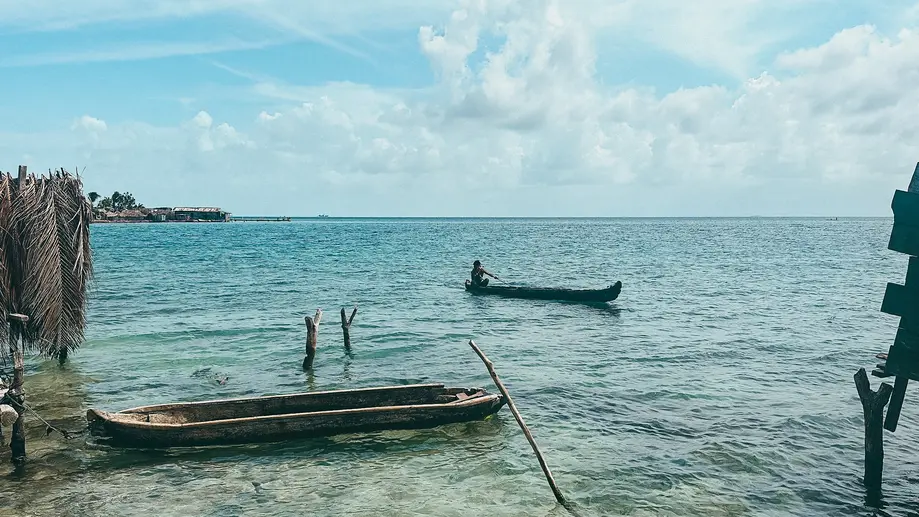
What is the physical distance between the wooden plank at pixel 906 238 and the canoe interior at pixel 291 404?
30.8 feet

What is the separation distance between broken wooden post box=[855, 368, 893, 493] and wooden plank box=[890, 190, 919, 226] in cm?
280

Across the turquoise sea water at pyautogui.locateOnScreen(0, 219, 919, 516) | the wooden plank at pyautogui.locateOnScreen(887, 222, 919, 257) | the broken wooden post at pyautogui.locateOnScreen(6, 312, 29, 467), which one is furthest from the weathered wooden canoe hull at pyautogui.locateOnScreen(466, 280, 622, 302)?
the broken wooden post at pyautogui.locateOnScreen(6, 312, 29, 467)

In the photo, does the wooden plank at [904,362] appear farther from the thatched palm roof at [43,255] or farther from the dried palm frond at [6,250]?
the dried palm frond at [6,250]

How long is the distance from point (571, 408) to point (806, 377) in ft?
29.1

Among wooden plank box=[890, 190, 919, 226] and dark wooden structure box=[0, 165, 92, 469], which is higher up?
wooden plank box=[890, 190, 919, 226]

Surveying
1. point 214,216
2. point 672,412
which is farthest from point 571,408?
point 214,216

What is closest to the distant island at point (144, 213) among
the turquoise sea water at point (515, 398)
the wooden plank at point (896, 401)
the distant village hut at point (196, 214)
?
the distant village hut at point (196, 214)

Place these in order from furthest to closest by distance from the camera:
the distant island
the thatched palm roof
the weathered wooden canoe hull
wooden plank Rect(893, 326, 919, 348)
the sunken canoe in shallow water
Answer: the distant island < the weathered wooden canoe hull < the thatched palm roof < the sunken canoe in shallow water < wooden plank Rect(893, 326, 919, 348)

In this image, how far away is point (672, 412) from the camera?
55.3ft

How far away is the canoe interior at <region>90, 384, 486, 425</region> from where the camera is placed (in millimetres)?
14384

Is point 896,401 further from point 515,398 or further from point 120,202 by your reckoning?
point 120,202

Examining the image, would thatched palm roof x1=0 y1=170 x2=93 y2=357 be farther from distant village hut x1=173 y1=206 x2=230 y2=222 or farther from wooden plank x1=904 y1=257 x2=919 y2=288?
distant village hut x1=173 y1=206 x2=230 y2=222

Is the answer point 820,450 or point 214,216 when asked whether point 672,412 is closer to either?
point 820,450

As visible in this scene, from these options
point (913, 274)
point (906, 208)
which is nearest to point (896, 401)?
point (913, 274)
